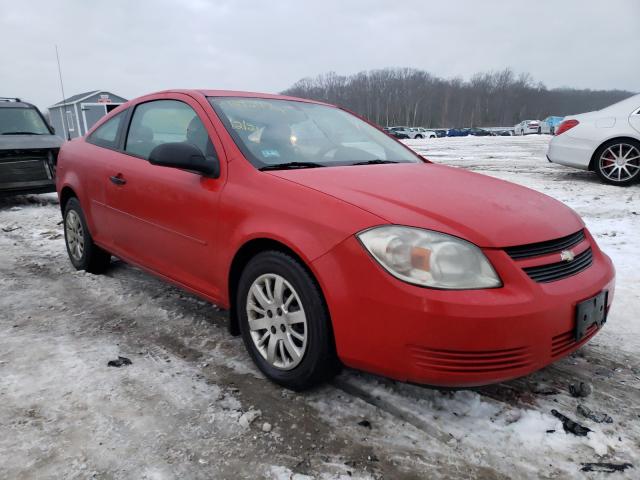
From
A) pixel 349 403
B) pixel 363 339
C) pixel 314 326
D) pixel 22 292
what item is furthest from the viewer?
pixel 22 292

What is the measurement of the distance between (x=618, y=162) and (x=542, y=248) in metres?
6.60

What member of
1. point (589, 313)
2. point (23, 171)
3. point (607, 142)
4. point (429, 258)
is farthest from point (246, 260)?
point (607, 142)

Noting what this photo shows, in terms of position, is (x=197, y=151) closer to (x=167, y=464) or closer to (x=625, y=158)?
(x=167, y=464)

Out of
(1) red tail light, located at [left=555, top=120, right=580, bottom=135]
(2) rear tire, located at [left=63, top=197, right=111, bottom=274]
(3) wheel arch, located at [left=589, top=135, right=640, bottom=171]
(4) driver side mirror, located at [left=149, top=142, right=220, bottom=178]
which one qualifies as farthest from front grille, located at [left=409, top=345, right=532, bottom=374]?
(1) red tail light, located at [left=555, top=120, right=580, bottom=135]

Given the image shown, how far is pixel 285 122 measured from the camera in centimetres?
299

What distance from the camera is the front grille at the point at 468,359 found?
6.01 ft

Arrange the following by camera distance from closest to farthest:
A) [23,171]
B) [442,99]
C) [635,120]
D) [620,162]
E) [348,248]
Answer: [348,248] → [635,120] → [620,162] → [23,171] → [442,99]

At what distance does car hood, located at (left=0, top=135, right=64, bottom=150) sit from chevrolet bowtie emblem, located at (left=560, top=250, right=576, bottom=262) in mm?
8039

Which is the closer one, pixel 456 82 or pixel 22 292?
pixel 22 292

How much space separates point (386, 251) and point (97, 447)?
4.74ft

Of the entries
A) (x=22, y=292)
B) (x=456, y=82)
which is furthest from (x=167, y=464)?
(x=456, y=82)

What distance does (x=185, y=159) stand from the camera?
8.35 feet

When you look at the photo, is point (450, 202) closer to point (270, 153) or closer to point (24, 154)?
point (270, 153)

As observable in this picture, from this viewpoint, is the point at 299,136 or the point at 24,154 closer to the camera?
the point at 299,136
